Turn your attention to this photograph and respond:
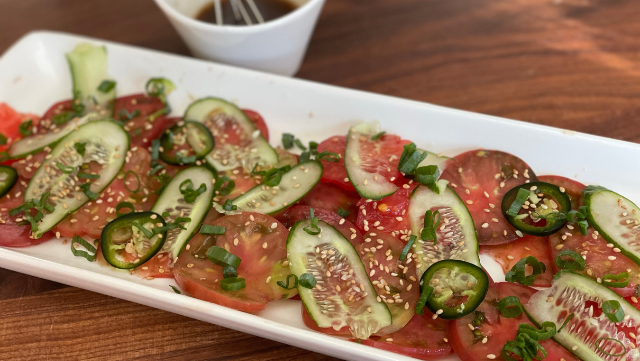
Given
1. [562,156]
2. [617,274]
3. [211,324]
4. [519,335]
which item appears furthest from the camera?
[562,156]

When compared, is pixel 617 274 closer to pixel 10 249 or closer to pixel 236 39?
pixel 236 39

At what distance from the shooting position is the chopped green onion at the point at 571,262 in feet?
6.49

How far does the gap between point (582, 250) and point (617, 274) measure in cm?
16

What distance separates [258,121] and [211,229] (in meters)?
0.79

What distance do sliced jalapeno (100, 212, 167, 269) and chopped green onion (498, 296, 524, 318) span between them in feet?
4.97

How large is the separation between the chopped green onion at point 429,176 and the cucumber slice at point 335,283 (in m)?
0.48

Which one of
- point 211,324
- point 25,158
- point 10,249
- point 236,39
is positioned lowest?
point 211,324

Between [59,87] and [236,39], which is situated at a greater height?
[236,39]

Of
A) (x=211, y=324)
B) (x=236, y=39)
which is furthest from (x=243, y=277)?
(x=236, y=39)

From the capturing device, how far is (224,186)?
2373 millimetres

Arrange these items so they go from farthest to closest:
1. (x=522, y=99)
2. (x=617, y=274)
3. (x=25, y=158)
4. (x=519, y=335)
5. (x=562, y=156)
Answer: (x=522, y=99) < (x=25, y=158) < (x=562, y=156) < (x=617, y=274) < (x=519, y=335)

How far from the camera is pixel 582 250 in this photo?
205cm

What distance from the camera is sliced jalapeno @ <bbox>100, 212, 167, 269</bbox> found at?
213cm

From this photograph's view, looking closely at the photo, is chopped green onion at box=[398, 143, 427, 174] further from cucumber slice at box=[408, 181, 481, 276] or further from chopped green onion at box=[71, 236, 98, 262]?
chopped green onion at box=[71, 236, 98, 262]
